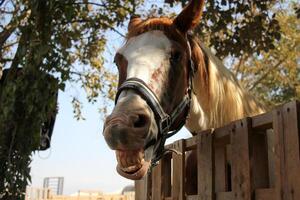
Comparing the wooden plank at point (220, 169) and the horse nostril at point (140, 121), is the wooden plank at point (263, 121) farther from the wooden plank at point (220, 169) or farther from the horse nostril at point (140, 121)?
the horse nostril at point (140, 121)

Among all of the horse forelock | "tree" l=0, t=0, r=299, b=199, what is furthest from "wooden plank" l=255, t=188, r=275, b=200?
"tree" l=0, t=0, r=299, b=199

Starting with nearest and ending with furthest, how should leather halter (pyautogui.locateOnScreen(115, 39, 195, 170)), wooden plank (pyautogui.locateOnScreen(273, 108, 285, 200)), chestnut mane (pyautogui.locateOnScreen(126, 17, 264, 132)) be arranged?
wooden plank (pyautogui.locateOnScreen(273, 108, 285, 200)), leather halter (pyautogui.locateOnScreen(115, 39, 195, 170)), chestnut mane (pyautogui.locateOnScreen(126, 17, 264, 132))

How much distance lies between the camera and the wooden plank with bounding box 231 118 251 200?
8.01ft

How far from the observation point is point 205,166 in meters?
2.95

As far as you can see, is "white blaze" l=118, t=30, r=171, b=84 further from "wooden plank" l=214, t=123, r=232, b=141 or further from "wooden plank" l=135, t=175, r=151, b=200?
"wooden plank" l=135, t=175, r=151, b=200

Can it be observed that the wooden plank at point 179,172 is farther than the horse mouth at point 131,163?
Yes

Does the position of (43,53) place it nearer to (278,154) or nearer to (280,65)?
(278,154)

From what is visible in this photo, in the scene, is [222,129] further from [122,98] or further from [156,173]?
[156,173]

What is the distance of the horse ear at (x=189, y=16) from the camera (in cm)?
299

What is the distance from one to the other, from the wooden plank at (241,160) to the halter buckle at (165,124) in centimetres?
39

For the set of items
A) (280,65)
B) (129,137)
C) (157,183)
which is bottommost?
(157,183)

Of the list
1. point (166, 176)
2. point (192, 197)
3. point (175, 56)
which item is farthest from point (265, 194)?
point (166, 176)

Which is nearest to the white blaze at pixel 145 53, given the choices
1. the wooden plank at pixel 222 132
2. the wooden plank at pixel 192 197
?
the wooden plank at pixel 222 132

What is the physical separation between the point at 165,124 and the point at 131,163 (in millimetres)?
329
